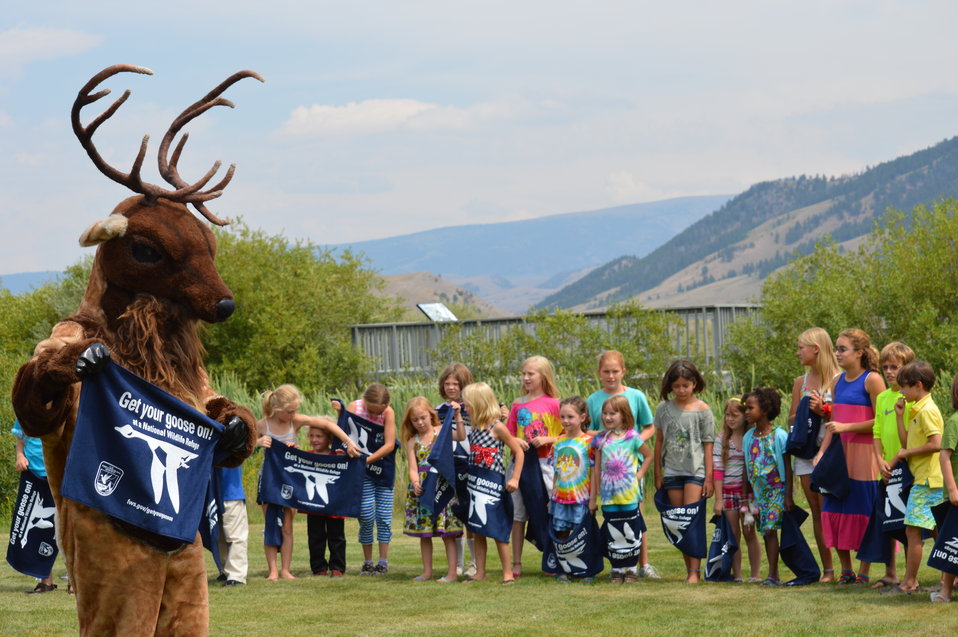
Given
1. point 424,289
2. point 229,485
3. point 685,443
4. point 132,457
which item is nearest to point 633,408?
point 685,443

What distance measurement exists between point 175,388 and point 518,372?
14.9m

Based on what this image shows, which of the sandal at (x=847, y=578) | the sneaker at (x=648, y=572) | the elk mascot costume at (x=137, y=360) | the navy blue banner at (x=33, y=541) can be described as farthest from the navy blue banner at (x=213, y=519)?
the sandal at (x=847, y=578)

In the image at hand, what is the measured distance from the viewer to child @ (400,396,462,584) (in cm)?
891

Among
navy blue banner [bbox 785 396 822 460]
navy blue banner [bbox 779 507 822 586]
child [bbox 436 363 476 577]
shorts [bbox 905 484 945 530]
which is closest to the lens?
shorts [bbox 905 484 945 530]

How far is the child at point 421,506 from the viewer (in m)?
8.91

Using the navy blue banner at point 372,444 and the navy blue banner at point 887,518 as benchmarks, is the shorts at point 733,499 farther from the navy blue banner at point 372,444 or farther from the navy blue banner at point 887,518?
the navy blue banner at point 372,444

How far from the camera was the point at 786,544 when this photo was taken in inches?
318

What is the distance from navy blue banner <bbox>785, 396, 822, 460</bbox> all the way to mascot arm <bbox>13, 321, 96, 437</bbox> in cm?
521

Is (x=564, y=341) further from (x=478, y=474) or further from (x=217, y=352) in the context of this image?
(x=478, y=474)

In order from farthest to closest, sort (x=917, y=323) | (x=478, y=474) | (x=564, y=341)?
1. (x=564, y=341)
2. (x=917, y=323)
3. (x=478, y=474)

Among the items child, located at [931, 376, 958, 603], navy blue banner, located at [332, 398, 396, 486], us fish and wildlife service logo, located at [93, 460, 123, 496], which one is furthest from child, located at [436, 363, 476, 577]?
us fish and wildlife service logo, located at [93, 460, 123, 496]

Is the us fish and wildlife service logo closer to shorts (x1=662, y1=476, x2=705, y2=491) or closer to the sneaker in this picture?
shorts (x1=662, y1=476, x2=705, y2=491)

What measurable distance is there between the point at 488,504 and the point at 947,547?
3.24 m

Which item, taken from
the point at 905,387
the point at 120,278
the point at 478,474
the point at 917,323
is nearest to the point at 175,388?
the point at 120,278
